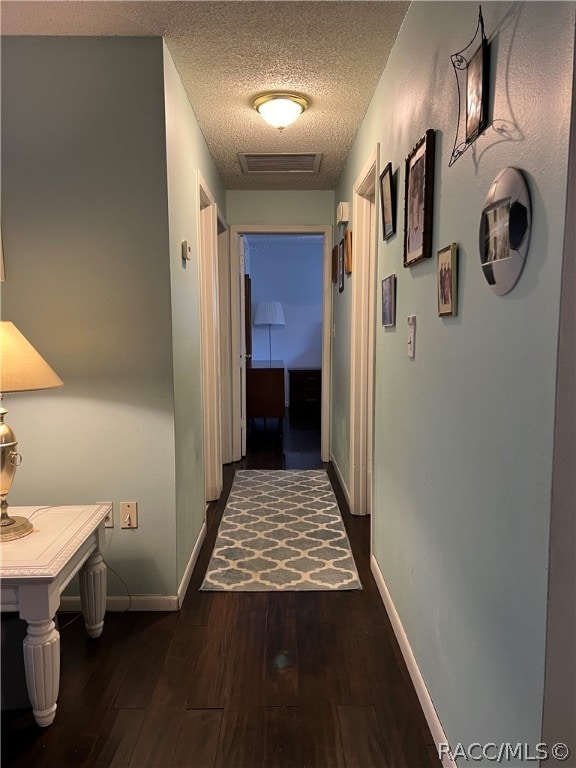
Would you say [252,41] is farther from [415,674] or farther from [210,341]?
[415,674]

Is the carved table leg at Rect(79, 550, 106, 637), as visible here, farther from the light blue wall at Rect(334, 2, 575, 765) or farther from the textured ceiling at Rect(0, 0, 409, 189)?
the textured ceiling at Rect(0, 0, 409, 189)

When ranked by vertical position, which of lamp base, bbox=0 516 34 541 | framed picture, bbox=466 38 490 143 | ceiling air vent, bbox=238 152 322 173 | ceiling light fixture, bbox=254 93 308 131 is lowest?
lamp base, bbox=0 516 34 541

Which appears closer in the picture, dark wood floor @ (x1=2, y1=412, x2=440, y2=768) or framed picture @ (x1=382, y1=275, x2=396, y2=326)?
dark wood floor @ (x1=2, y1=412, x2=440, y2=768)

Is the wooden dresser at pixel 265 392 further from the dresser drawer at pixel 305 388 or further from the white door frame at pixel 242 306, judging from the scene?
the dresser drawer at pixel 305 388

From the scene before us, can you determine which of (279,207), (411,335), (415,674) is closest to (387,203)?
(411,335)

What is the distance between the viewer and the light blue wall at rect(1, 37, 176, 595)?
199 centimetres

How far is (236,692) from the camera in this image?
5.59 feet

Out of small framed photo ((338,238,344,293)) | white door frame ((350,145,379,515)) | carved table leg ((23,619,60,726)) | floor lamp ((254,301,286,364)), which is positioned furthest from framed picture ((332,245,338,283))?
carved table leg ((23,619,60,726))

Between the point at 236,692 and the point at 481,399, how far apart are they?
1.31 m

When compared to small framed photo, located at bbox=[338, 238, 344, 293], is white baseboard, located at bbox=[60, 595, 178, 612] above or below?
below

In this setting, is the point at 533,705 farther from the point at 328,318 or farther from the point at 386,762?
the point at 328,318

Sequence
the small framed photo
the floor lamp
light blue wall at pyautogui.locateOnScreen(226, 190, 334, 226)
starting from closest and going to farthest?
the small framed photo, light blue wall at pyautogui.locateOnScreen(226, 190, 334, 226), the floor lamp

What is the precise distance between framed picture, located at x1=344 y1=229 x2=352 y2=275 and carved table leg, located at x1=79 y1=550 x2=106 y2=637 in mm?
2350

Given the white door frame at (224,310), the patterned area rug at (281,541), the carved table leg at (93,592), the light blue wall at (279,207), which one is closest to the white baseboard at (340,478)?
the patterned area rug at (281,541)
